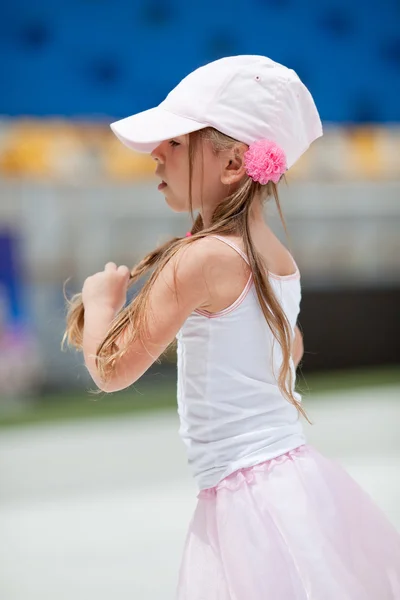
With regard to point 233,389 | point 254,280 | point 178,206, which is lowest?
point 233,389

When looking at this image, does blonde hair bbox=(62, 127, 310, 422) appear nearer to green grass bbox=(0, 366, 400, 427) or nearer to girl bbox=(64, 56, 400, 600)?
girl bbox=(64, 56, 400, 600)

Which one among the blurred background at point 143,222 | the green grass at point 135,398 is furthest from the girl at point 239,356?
the green grass at point 135,398

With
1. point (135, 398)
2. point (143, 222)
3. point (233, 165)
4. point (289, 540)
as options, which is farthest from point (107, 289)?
point (143, 222)

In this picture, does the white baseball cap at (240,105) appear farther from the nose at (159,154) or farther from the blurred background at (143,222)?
the blurred background at (143,222)

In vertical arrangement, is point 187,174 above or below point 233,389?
above

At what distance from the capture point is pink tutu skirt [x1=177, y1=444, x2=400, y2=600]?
1.27m

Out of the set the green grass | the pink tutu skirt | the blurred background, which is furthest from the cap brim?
the green grass

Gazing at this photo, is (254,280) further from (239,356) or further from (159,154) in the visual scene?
(159,154)

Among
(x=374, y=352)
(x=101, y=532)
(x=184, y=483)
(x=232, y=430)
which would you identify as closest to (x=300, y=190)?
(x=374, y=352)

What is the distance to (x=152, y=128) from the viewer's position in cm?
138

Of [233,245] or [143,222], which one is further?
[143,222]

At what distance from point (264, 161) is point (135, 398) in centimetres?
394

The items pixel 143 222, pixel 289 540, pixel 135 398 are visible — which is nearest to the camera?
pixel 289 540

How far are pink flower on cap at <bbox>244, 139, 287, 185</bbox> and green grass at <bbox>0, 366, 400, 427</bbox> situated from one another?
306 centimetres
